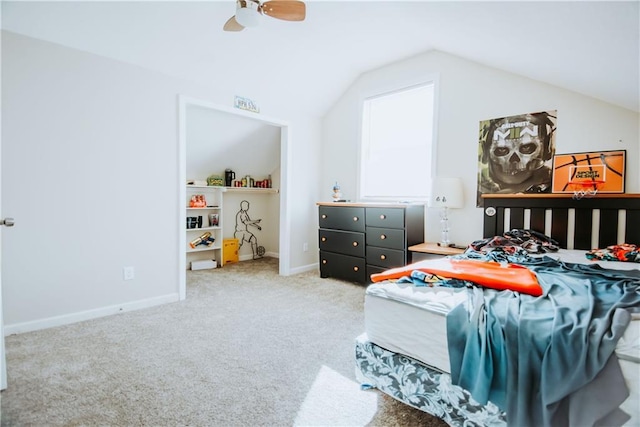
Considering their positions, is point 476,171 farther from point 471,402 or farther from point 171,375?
point 171,375

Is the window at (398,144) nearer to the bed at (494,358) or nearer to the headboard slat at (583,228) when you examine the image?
the headboard slat at (583,228)

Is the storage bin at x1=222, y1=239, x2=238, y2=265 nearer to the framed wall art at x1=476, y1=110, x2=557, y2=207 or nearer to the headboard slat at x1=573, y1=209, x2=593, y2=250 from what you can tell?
the framed wall art at x1=476, y1=110, x2=557, y2=207

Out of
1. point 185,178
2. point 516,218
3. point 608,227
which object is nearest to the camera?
point 608,227

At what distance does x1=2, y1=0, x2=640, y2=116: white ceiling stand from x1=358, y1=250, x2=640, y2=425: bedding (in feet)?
4.55

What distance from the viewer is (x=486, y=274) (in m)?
1.55

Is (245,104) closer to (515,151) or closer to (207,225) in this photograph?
(207,225)

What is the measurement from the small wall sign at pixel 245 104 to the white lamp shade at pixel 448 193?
2.21 meters

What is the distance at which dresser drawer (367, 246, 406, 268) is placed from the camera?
3.32 meters

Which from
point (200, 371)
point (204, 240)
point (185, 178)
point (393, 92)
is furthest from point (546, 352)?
point (204, 240)

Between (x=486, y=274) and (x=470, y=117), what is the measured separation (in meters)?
2.27

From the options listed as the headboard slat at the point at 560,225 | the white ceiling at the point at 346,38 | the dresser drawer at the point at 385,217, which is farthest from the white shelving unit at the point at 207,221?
the headboard slat at the point at 560,225

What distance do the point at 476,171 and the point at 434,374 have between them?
242 cm

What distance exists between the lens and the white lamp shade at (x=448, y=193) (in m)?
3.13

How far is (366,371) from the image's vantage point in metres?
1.64
